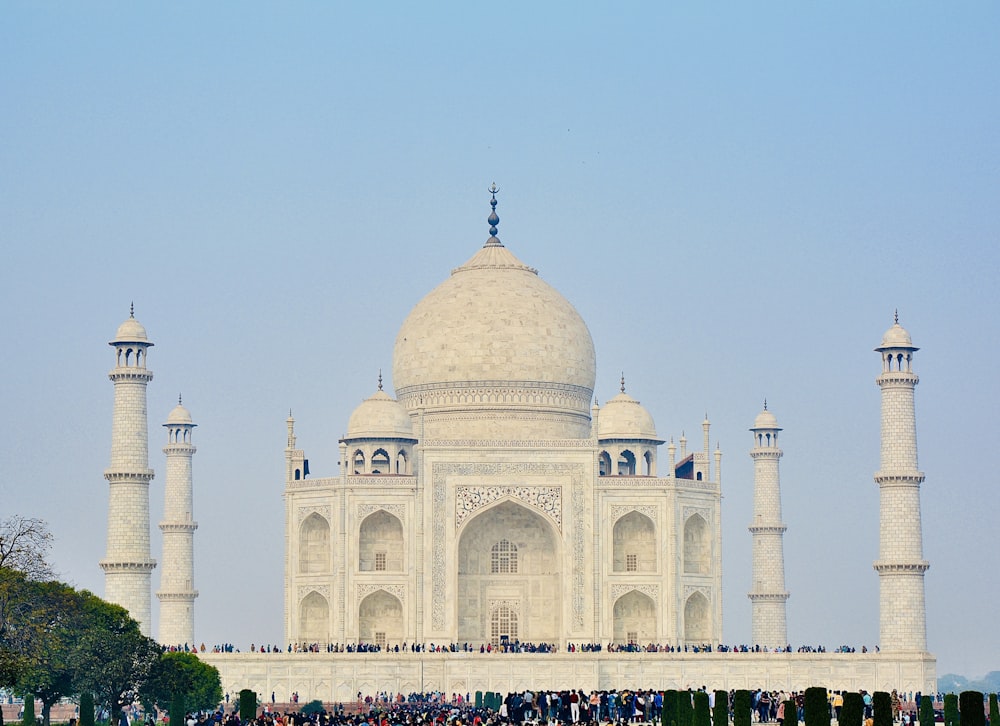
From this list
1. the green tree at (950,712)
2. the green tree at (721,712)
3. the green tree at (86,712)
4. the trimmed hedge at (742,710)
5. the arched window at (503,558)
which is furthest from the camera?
the arched window at (503,558)

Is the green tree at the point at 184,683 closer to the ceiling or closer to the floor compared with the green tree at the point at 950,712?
closer to the ceiling

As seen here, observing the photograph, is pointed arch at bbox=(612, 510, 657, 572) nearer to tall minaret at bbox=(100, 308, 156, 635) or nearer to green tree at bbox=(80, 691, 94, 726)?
tall minaret at bbox=(100, 308, 156, 635)

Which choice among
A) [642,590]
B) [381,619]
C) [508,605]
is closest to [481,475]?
[508,605]

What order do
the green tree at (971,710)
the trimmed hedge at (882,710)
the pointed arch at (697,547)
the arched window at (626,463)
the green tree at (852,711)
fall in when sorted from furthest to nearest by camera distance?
1. the arched window at (626,463)
2. the pointed arch at (697,547)
3. the green tree at (852,711)
4. the trimmed hedge at (882,710)
5. the green tree at (971,710)

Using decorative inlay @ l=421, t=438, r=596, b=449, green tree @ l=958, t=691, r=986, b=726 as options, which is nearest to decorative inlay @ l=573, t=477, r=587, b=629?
decorative inlay @ l=421, t=438, r=596, b=449

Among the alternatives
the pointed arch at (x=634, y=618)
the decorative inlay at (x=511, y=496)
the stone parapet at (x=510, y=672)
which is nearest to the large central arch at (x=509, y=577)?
the decorative inlay at (x=511, y=496)

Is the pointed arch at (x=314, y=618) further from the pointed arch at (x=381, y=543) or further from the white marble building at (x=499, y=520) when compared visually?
the pointed arch at (x=381, y=543)
